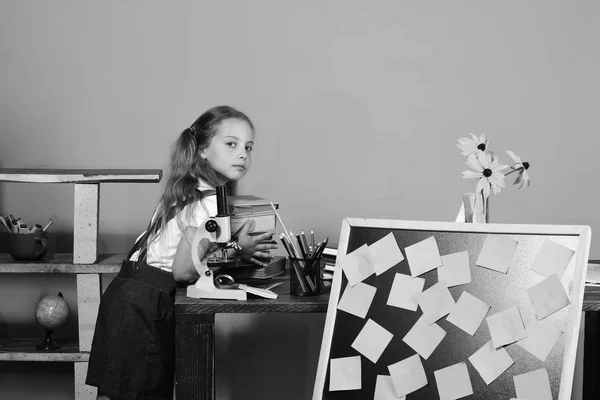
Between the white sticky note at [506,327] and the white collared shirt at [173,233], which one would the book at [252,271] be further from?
the white sticky note at [506,327]

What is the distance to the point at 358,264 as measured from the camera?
167cm

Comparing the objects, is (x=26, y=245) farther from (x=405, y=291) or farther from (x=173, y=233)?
(x=405, y=291)

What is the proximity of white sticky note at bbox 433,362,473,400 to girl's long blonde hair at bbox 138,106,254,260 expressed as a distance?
83 cm

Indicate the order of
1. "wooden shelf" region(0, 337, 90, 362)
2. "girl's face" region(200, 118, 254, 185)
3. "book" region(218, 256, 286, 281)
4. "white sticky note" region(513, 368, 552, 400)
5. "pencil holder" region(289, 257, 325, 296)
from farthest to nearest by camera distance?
"wooden shelf" region(0, 337, 90, 362) < "girl's face" region(200, 118, 254, 185) < "book" region(218, 256, 286, 281) < "pencil holder" region(289, 257, 325, 296) < "white sticky note" region(513, 368, 552, 400)

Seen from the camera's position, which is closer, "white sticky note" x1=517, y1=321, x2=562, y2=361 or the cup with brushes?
"white sticky note" x1=517, y1=321, x2=562, y2=361

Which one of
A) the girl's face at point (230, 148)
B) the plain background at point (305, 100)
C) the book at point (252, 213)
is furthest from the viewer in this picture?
the plain background at point (305, 100)

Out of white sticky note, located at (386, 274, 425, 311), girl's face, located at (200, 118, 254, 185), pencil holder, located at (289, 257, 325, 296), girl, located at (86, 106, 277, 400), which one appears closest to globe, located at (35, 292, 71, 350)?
girl, located at (86, 106, 277, 400)

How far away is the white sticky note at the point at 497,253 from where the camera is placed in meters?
1.57

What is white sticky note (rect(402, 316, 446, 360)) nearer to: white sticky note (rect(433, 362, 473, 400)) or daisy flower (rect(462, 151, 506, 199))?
white sticky note (rect(433, 362, 473, 400))

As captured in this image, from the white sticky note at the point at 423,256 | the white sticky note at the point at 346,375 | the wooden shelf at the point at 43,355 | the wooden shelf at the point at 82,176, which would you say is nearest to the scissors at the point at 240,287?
the white sticky note at the point at 346,375

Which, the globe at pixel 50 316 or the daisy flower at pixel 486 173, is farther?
the globe at pixel 50 316

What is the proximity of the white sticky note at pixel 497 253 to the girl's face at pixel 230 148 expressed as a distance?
2.81 ft

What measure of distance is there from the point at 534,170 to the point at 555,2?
2.23ft

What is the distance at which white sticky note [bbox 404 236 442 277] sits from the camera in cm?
162
